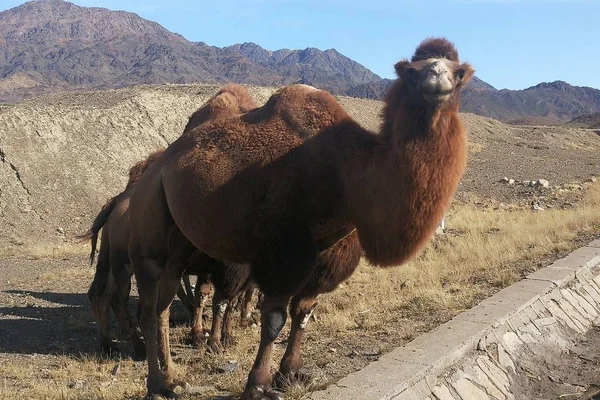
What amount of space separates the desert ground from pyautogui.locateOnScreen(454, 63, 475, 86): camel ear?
98.9 inches

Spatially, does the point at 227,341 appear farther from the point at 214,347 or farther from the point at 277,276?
the point at 277,276

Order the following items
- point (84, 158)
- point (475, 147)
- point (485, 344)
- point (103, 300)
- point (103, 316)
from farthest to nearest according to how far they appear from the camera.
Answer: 1. point (475, 147)
2. point (84, 158)
3. point (103, 300)
4. point (103, 316)
5. point (485, 344)

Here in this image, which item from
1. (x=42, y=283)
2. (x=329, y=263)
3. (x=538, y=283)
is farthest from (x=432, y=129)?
(x=42, y=283)

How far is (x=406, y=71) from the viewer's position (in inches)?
185

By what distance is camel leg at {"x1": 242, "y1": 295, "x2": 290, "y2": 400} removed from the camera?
4.94 meters

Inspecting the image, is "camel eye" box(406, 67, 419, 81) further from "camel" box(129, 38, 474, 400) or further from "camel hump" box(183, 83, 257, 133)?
"camel hump" box(183, 83, 257, 133)

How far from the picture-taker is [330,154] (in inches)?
193

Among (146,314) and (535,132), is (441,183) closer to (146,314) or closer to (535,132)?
(146,314)

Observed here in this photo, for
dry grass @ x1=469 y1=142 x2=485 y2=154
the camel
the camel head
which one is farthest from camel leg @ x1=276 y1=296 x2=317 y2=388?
dry grass @ x1=469 y1=142 x2=485 y2=154

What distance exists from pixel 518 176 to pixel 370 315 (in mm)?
23165

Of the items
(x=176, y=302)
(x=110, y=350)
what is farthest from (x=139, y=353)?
(x=176, y=302)

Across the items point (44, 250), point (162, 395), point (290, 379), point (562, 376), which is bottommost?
point (44, 250)

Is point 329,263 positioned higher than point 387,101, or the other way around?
point 387,101

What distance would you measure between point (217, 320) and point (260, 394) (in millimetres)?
2712
